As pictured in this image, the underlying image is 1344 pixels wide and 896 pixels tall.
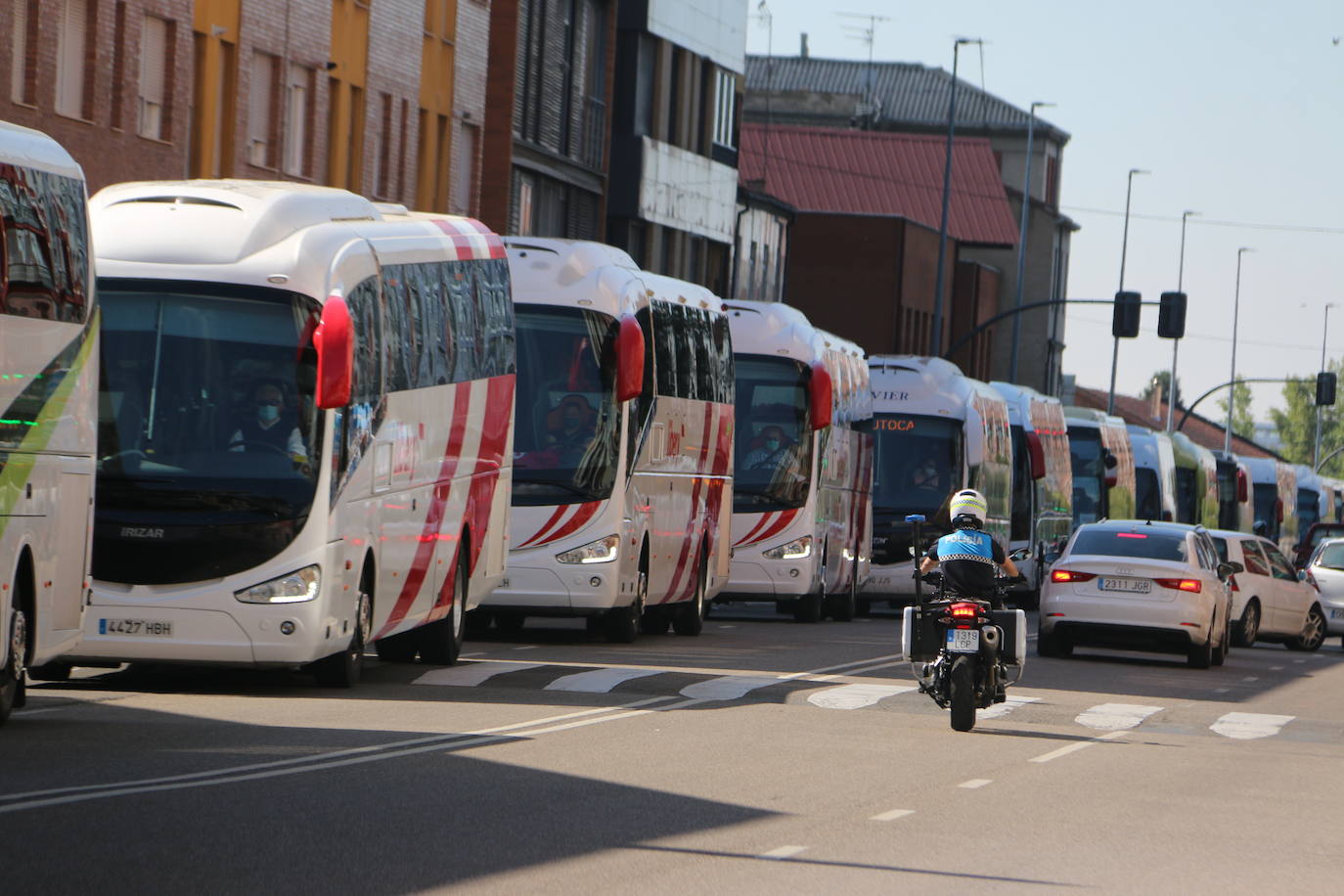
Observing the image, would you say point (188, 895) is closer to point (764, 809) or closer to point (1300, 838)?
point (764, 809)

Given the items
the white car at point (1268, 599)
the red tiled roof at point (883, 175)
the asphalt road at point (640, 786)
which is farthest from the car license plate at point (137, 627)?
the red tiled roof at point (883, 175)

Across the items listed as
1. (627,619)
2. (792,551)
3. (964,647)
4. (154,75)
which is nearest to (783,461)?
(792,551)

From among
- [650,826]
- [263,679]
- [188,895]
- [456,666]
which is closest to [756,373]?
[456,666]

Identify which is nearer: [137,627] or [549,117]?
[137,627]

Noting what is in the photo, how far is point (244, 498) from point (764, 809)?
5.91m

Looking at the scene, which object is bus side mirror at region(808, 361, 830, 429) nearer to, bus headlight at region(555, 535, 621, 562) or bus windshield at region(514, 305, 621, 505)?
bus windshield at region(514, 305, 621, 505)

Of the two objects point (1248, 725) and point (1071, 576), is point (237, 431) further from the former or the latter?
point (1071, 576)

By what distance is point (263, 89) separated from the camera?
41719 millimetres

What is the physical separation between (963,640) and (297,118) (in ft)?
88.2

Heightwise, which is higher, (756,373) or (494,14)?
(494,14)

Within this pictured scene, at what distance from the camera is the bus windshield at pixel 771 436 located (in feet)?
112

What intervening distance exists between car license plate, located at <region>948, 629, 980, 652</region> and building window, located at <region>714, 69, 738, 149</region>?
47775 mm

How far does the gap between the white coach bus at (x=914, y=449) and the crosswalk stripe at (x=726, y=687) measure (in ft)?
55.5

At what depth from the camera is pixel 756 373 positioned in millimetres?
34562
